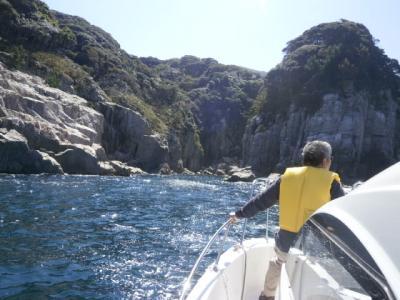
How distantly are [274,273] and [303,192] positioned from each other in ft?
3.99

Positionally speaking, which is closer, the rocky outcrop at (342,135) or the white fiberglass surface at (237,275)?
the white fiberglass surface at (237,275)

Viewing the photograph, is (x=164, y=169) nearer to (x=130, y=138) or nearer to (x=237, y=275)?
(x=130, y=138)

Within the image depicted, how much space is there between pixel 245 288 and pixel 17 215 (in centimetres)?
1221

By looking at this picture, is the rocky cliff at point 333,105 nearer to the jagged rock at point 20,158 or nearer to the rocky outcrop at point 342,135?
the rocky outcrop at point 342,135

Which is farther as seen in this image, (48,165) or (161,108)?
(161,108)

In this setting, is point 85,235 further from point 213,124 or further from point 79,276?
point 213,124

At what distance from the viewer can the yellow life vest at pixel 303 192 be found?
421cm

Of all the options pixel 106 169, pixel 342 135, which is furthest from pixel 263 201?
pixel 342 135

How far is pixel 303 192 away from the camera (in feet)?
14.0

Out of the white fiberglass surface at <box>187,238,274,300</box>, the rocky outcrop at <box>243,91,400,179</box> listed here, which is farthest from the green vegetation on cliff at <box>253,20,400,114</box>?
the white fiberglass surface at <box>187,238,274,300</box>

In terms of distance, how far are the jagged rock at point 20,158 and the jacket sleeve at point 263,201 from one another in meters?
43.2

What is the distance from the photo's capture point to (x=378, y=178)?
237 centimetres

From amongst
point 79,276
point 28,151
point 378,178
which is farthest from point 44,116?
point 378,178

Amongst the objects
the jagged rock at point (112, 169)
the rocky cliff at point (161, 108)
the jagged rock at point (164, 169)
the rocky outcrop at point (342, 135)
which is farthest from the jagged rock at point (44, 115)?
the rocky outcrop at point (342, 135)
